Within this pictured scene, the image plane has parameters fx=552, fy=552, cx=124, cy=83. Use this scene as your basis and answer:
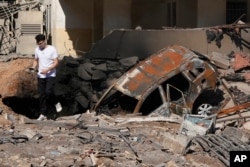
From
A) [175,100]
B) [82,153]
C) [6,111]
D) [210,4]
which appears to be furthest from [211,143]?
[210,4]

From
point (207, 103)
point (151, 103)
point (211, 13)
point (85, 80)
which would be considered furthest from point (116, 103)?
point (211, 13)

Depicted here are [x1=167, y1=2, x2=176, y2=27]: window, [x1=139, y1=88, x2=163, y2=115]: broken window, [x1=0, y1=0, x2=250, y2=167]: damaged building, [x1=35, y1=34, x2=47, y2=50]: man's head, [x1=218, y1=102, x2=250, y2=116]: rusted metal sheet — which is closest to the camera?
[x1=0, y1=0, x2=250, y2=167]: damaged building

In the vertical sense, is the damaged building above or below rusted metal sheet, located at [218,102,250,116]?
above

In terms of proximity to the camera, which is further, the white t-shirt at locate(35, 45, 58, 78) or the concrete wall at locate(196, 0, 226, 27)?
the concrete wall at locate(196, 0, 226, 27)

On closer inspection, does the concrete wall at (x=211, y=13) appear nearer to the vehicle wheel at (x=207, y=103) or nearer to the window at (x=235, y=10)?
the window at (x=235, y=10)

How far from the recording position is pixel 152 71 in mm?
11406

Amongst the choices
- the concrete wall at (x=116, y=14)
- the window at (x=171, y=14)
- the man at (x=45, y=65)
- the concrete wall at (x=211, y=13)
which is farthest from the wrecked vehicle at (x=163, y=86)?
the concrete wall at (x=116, y=14)

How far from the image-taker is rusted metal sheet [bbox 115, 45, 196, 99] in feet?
36.3

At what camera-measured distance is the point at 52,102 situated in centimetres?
1266

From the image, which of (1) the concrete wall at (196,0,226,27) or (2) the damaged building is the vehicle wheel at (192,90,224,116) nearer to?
(2) the damaged building

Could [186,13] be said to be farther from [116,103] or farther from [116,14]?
[116,103]

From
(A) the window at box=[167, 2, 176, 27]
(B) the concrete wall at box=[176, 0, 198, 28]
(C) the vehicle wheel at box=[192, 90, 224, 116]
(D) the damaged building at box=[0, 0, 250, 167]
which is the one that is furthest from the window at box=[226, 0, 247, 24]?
(C) the vehicle wheel at box=[192, 90, 224, 116]

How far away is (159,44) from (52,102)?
3.66m

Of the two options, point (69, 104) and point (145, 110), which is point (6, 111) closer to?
point (69, 104)
